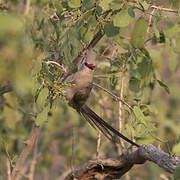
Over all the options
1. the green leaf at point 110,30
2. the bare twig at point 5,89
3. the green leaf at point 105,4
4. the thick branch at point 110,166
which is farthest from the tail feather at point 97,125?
the green leaf at point 105,4

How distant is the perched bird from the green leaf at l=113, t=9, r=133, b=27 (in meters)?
0.60

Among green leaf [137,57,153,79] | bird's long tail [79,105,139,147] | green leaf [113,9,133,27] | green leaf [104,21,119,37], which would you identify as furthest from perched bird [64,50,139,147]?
green leaf [113,9,133,27]

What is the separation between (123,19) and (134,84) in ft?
3.34

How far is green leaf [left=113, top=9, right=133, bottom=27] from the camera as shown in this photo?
158cm

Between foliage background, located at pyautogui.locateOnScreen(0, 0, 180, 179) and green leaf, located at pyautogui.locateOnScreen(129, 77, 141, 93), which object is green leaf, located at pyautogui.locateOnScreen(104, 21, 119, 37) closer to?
foliage background, located at pyautogui.locateOnScreen(0, 0, 180, 179)

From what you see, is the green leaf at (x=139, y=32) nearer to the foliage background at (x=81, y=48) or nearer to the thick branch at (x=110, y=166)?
the foliage background at (x=81, y=48)

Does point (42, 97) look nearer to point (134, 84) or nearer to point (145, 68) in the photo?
point (145, 68)

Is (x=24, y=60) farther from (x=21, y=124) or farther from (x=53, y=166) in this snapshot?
(x=53, y=166)

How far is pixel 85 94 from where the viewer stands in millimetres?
2252

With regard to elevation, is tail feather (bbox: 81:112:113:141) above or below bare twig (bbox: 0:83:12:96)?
below

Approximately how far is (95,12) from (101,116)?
2.70 ft

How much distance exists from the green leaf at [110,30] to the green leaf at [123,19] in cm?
11

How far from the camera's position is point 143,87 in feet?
8.61

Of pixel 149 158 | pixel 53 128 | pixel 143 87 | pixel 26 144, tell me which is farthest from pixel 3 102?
pixel 53 128
